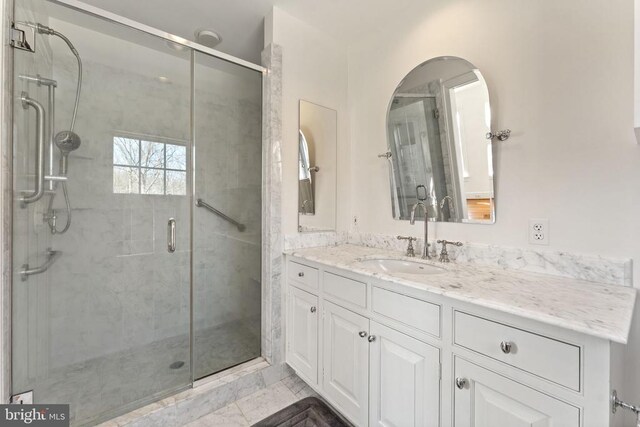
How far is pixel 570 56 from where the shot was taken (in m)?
1.17

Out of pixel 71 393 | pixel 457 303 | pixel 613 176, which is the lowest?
pixel 71 393

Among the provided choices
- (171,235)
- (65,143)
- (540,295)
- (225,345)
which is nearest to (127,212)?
(171,235)

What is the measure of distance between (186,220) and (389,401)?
1.66 meters

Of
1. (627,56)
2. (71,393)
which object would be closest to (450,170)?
(627,56)

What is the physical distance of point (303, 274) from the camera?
166 centimetres

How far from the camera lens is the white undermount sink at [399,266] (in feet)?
4.95

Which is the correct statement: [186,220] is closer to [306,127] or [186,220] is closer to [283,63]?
[306,127]

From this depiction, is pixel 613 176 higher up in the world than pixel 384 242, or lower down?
higher up

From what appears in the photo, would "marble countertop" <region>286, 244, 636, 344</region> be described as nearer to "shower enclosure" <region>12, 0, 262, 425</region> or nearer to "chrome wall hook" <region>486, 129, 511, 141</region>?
"chrome wall hook" <region>486, 129, 511, 141</region>

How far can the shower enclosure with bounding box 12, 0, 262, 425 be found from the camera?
1395mm

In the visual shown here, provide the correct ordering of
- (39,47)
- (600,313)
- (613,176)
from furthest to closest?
(39,47) → (613,176) → (600,313)

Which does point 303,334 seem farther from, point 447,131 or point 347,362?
point 447,131

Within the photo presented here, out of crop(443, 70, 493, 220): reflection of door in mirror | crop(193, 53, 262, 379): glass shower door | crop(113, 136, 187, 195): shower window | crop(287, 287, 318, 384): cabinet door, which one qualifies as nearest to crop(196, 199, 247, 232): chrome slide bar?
crop(193, 53, 262, 379): glass shower door

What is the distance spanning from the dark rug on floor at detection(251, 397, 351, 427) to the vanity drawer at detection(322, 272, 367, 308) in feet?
2.28
